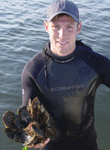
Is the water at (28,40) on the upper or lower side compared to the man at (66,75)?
lower

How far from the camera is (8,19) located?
12500mm

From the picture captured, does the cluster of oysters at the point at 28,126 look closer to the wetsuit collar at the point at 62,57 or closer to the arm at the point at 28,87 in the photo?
the arm at the point at 28,87

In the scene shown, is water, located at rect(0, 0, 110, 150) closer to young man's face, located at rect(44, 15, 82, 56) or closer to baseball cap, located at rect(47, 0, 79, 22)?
young man's face, located at rect(44, 15, 82, 56)

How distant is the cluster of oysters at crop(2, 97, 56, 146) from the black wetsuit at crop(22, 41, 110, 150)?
40 cm

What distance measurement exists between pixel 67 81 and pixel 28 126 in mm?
979

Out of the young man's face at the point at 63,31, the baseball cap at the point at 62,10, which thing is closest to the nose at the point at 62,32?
the young man's face at the point at 63,31

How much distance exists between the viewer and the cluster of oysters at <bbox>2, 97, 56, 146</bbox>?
246 cm

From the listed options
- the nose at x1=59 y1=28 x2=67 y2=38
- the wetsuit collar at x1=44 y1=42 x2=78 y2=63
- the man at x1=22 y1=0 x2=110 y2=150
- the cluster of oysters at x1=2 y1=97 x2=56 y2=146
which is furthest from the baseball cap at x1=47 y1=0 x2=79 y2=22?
the cluster of oysters at x1=2 y1=97 x2=56 y2=146

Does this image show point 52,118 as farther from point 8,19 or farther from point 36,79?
point 8,19

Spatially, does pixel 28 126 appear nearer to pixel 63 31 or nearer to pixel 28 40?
pixel 63 31

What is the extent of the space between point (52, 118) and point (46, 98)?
0.43 meters

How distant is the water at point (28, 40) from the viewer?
19.1 feet

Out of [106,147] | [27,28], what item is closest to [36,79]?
[106,147]

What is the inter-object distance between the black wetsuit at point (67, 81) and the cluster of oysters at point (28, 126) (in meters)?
0.40
